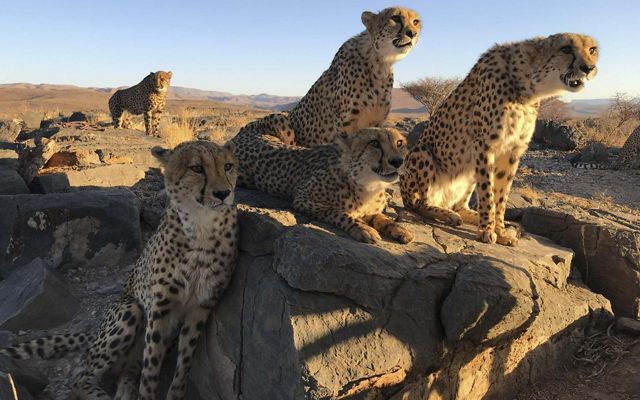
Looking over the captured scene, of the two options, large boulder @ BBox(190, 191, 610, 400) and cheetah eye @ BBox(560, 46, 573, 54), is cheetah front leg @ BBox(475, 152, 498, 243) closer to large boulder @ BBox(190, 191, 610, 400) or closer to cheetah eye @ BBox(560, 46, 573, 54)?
large boulder @ BBox(190, 191, 610, 400)

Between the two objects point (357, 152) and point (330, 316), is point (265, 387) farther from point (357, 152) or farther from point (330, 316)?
point (357, 152)

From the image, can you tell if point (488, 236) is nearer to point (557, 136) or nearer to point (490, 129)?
point (490, 129)

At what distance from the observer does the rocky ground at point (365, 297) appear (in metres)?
2.46

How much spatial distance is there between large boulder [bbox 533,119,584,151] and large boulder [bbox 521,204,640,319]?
9332mm

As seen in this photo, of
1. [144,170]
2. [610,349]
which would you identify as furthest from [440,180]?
[144,170]

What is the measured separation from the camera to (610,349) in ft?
10.4

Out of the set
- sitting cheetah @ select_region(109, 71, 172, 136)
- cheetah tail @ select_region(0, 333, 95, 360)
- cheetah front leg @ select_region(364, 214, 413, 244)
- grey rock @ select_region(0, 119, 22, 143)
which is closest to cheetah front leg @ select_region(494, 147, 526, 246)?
cheetah front leg @ select_region(364, 214, 413, 244)

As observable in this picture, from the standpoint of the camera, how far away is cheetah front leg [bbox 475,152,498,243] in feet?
10.7

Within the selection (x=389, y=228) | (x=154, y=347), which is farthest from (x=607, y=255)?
(x=154, y=347)

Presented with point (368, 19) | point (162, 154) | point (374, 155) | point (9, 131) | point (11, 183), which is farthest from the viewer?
point (9, 131)

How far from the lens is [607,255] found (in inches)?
139

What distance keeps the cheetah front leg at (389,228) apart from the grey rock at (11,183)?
11.8 feet

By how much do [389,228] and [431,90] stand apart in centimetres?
2016

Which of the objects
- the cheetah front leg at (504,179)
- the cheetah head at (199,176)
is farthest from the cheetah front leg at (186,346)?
the cheetah front leg at (504,179)
